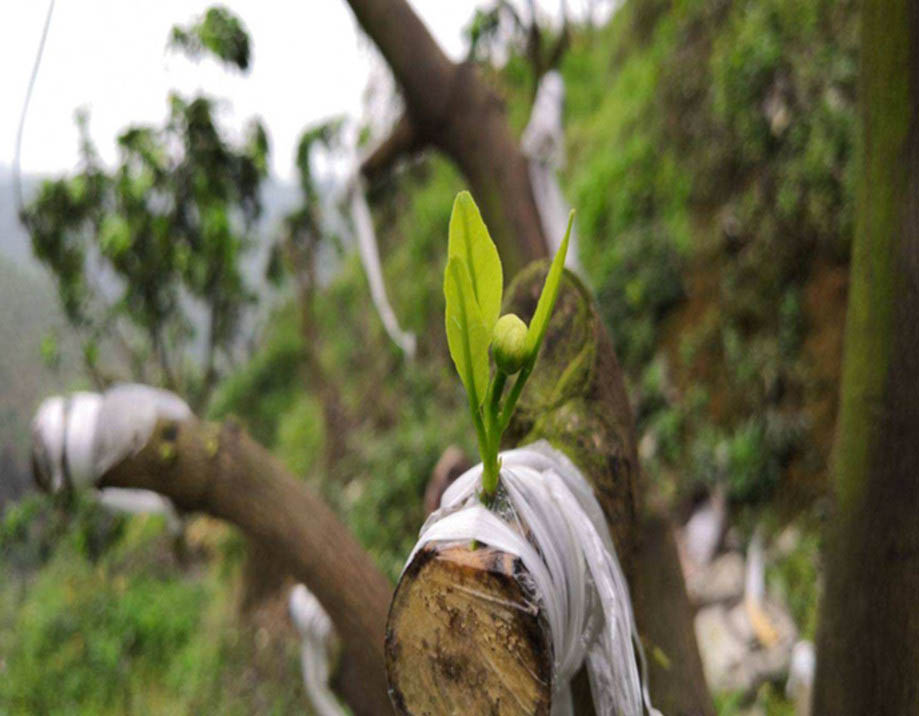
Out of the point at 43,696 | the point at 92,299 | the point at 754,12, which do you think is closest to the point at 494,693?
the point at 92,299

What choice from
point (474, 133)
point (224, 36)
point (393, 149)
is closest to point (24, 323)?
point (224, 36)

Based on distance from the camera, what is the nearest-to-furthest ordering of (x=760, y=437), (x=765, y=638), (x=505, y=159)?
(x=505, y=159) → (x=765, y=638) → (x=760, y=437)

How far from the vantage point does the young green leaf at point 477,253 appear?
39 centimetres

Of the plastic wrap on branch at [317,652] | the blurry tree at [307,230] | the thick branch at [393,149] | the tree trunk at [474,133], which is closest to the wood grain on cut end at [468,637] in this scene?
the plastic wrap on branch at [317,652]

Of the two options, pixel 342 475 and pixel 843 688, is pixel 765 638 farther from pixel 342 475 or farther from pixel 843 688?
pixel 342 475

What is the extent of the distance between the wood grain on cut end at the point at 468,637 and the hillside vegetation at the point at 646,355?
120 cm

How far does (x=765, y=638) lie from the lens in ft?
7.32

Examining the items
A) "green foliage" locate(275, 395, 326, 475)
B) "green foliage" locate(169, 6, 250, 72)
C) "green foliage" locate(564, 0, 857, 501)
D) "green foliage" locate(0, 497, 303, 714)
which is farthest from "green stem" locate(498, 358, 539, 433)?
"green foliage" locate(275, 395, 326, 475)

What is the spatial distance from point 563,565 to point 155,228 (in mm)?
2185

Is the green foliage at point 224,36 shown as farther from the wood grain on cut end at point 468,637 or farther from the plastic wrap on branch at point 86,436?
the wood grain on cut end at point 468,637

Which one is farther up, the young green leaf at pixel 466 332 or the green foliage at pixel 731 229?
the young green leaf at pixel 466 332

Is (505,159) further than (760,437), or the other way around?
A: (760,437)

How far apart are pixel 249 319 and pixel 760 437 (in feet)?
7.09

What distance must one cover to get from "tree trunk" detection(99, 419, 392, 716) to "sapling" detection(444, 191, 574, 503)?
58 cm
